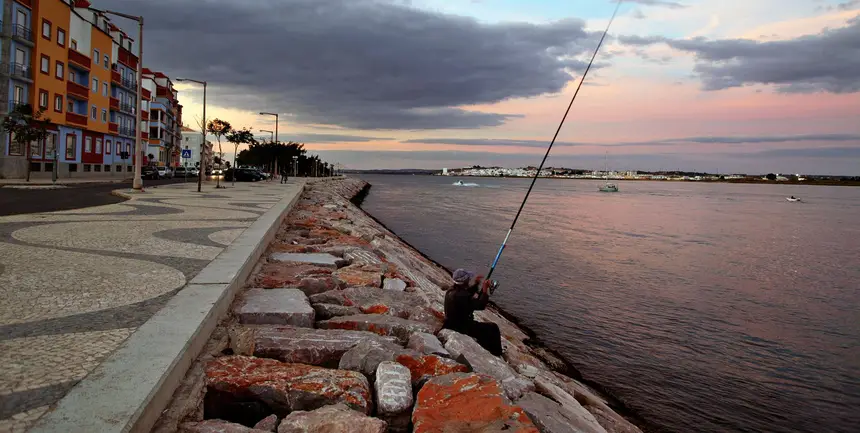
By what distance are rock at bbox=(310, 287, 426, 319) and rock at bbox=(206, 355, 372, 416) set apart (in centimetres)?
232

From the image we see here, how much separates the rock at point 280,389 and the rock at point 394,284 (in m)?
3.75

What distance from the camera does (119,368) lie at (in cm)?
322

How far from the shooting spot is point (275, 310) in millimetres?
5227

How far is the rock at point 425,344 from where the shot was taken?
479cm

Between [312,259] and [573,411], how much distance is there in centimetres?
497

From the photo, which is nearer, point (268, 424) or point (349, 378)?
point (268, 424)

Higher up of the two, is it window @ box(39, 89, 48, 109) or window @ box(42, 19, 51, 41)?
window @ box(42, 19, 51, 41)

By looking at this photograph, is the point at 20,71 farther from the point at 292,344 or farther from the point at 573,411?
the point at 573,411

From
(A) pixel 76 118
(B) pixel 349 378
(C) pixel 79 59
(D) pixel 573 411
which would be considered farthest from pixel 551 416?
(C) pixel 79 59

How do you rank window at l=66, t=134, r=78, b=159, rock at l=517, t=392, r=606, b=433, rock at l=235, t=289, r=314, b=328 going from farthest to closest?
window at l=66, t=134, r=78, b=159, rock at l=235, t=289, r=314, b=328, rock at l=517, t=392, r=606, b=433

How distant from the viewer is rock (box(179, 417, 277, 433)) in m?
3.06

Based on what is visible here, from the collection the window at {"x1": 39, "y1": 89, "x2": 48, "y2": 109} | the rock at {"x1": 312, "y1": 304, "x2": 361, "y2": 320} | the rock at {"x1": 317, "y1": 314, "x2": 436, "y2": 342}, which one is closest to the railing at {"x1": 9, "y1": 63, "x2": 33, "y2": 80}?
the window at {"x1": 39, "y1": 89, "x2": 48, "y2": 109}

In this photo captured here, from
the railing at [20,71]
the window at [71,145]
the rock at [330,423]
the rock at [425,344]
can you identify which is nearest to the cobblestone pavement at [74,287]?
the rock at [330,423]

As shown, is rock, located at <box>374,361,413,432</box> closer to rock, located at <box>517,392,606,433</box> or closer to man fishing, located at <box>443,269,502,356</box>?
rock, located at <box>517,392,606,433</box>
